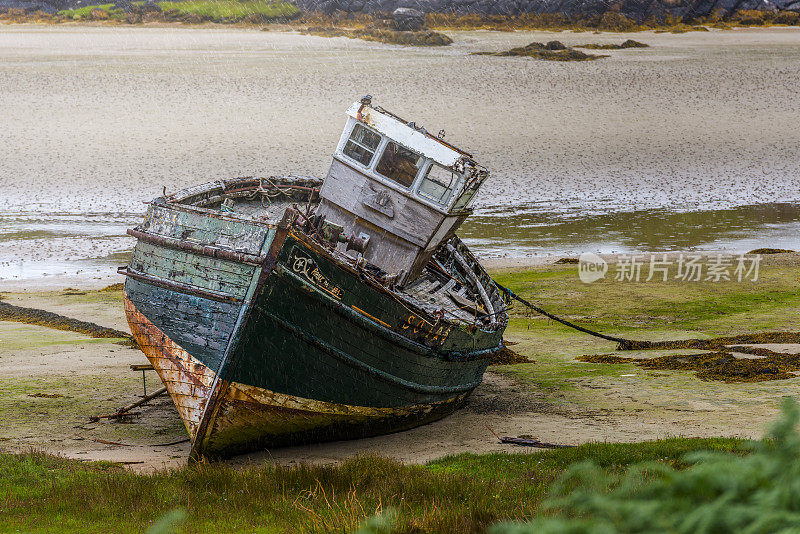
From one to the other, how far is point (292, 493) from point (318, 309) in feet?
8.68

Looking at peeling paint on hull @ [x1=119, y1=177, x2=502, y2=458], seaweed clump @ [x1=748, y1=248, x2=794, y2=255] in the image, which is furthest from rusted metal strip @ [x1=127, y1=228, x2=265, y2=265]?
seaweed clump @ [x1=748, y1=248, x2=794, y2=255]

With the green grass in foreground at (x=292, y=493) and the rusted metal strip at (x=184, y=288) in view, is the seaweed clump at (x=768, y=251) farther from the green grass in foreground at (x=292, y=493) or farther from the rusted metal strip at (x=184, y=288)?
the rusted metal strip at (x=184, y=288)

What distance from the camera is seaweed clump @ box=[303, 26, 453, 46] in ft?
187

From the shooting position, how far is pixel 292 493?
870cm

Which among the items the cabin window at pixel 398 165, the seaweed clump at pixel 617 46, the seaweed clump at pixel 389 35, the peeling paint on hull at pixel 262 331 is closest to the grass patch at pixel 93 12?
the seaweed clump at pixel 389 35

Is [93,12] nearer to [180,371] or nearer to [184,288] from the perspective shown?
[184,288]

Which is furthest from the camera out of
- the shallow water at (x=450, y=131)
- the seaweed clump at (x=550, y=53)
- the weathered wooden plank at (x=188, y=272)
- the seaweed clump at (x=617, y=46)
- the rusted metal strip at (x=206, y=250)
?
the seaweed clump at (x=617, y=46)

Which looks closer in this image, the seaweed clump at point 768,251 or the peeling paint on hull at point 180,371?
the peeling paint on hull at point 180,371

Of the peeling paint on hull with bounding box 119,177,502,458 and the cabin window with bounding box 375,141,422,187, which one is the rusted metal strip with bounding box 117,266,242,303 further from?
the cabin window with bounding box 375,141,422,187

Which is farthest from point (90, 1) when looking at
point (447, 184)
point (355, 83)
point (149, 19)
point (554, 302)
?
point (447, 184)

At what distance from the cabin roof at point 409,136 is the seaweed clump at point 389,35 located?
4537 cm

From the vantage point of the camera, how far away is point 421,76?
4597 cm

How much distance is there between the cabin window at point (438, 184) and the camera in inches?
506

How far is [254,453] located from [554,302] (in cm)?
1121
